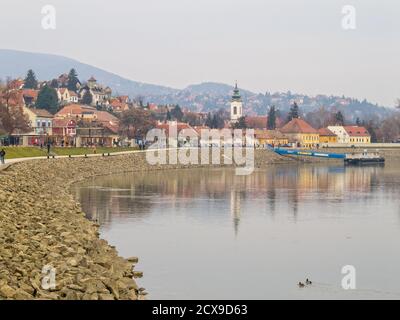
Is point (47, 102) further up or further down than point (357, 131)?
further up

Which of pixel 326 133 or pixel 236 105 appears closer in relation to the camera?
pixel 326 133

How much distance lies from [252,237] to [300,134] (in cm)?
13291

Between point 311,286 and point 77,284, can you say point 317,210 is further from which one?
point 77,284

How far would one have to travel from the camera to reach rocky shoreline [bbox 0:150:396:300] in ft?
55.1

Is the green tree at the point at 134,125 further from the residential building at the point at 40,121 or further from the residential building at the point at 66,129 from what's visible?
the residential building at the point at 40,121

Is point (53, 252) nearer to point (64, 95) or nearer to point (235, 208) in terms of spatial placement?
point (235, 208)

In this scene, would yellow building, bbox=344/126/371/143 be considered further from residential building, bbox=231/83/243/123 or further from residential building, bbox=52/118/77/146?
residential building, bbox=52/118/77/146

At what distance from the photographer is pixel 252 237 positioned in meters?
30.2

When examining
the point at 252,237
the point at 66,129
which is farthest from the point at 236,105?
the point at 252,237

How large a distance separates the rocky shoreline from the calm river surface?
3.72 feet

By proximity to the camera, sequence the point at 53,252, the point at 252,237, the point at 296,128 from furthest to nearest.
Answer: the point at 296,128
the point at 252,237
the point at 53,252

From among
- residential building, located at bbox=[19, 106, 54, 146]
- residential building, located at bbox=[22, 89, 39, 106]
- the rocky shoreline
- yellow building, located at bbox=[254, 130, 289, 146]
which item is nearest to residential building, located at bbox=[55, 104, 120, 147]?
residential building, located at bbox=[19, 106, 54, 146]
